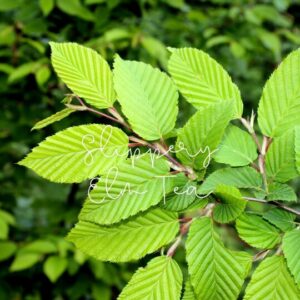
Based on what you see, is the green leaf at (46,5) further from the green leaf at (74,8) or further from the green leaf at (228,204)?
the green leaf at (228,204)

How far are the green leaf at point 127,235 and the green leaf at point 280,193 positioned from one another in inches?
4.2

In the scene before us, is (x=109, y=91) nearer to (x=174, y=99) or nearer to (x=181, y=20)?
(x=174, y=99)

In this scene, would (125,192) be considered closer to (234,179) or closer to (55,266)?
(234,179)

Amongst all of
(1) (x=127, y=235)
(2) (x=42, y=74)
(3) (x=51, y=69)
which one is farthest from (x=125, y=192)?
(3) (x=51, y=69)

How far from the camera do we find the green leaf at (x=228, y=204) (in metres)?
0.48

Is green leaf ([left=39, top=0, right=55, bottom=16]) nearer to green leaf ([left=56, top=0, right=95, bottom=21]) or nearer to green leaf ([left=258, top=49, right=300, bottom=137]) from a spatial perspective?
green leaf ([left=56, top=0, right=95, bottom=21])

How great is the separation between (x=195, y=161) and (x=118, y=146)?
0.08 metres

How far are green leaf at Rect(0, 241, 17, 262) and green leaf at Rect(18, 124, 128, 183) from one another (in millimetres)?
1148

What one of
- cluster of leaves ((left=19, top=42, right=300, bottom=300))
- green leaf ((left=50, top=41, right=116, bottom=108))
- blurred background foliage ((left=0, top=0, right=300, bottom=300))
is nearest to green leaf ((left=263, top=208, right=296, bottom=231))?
cluster of leaves ((left=19, top=42, right=300, bottom=300))

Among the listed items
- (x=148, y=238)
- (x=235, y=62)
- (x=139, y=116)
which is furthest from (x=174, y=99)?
(x=235, y=62)

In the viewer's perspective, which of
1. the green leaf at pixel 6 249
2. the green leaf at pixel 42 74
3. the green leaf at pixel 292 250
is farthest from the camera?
the green leaf at pixel 6 249

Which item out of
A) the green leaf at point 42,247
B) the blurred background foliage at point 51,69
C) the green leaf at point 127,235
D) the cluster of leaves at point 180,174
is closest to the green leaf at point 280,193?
the cluster of leaves at point 180,174

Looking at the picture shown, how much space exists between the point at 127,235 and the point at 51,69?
1132 millimetres

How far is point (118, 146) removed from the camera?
520 millimetres
